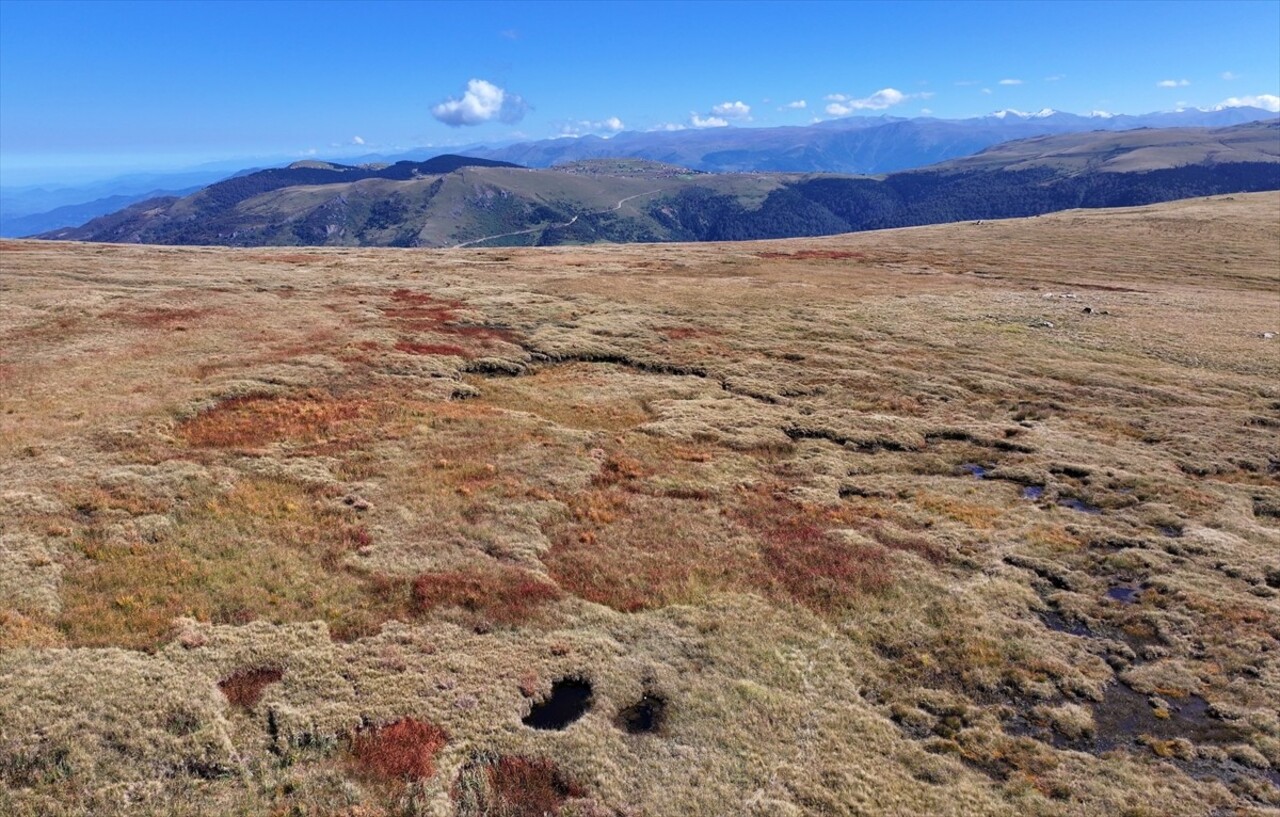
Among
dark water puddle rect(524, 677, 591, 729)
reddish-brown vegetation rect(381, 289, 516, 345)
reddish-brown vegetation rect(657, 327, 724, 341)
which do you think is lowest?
dark water puddle rect(524, 677, 591, 729)

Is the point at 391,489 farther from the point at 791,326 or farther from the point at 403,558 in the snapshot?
the point at 791,326

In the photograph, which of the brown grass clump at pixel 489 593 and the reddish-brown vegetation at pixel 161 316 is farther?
the reddish-brown vegetation at pixel 161 316

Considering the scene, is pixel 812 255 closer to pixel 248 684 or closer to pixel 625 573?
pixel 625 573

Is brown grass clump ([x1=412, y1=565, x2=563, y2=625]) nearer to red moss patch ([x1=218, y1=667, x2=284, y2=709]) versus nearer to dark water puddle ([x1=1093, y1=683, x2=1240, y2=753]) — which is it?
red moss patch ([x1=218, y1=667, x2=284, y2=709])

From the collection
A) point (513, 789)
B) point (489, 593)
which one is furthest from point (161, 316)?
point (513, 789)

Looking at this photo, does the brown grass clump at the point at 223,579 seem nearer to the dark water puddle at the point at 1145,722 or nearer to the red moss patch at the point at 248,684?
the red moss patch at the point at 248,684

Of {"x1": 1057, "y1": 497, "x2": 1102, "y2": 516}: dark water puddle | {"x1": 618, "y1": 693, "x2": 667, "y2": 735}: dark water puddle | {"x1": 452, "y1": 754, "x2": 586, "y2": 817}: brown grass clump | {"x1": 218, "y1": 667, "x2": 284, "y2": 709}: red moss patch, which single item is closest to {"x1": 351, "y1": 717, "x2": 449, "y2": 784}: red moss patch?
{"x1": 452, "y1": 754, "x2": 586, "y2": 817}: brown grass clump

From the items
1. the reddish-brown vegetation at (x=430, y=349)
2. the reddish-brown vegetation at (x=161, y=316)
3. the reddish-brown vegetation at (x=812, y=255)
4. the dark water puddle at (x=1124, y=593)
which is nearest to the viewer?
the dark water puddle at (x=1124, y=593)

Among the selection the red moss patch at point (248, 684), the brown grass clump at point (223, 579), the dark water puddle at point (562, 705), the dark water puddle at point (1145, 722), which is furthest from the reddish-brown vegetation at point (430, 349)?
the dark water puddle at point (1145, 722)
